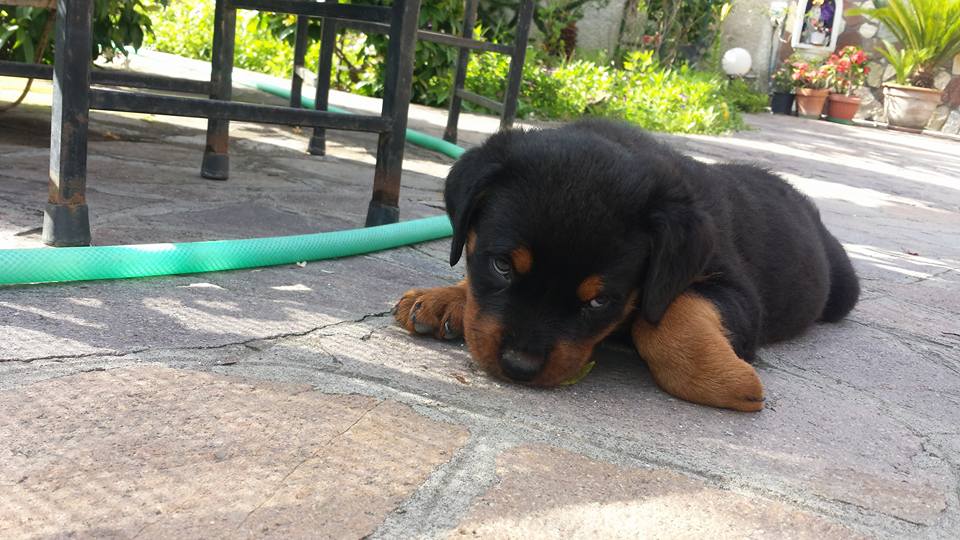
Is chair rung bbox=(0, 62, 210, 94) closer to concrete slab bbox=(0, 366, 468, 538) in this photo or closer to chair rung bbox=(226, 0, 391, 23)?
chair rung bbox=(226, 0, 391, 23)

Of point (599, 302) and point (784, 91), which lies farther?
point (784, 91)

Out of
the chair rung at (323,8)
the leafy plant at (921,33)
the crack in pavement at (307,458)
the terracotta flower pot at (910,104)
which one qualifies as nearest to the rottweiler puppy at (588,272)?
the crack in pavement at (307,458)

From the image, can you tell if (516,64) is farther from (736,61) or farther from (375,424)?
(736,61)

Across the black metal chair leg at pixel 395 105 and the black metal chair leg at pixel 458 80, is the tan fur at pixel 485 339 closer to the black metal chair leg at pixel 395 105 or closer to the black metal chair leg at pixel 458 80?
the black metal chair leg at pixel 395 105

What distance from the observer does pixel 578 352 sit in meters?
2.13

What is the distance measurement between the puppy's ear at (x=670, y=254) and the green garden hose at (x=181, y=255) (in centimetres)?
119

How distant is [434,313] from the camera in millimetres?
2395

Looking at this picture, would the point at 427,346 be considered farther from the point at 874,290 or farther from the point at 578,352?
the point at 874,290

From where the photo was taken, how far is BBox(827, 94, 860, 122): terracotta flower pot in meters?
14.4

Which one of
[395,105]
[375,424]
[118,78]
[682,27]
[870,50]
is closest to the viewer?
[375,424]

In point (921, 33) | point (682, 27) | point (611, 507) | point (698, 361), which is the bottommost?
point (611, 507)

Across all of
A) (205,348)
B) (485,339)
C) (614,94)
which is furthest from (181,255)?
(614,94)

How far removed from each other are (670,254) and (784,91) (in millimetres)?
13670

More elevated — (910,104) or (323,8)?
(910,104)
